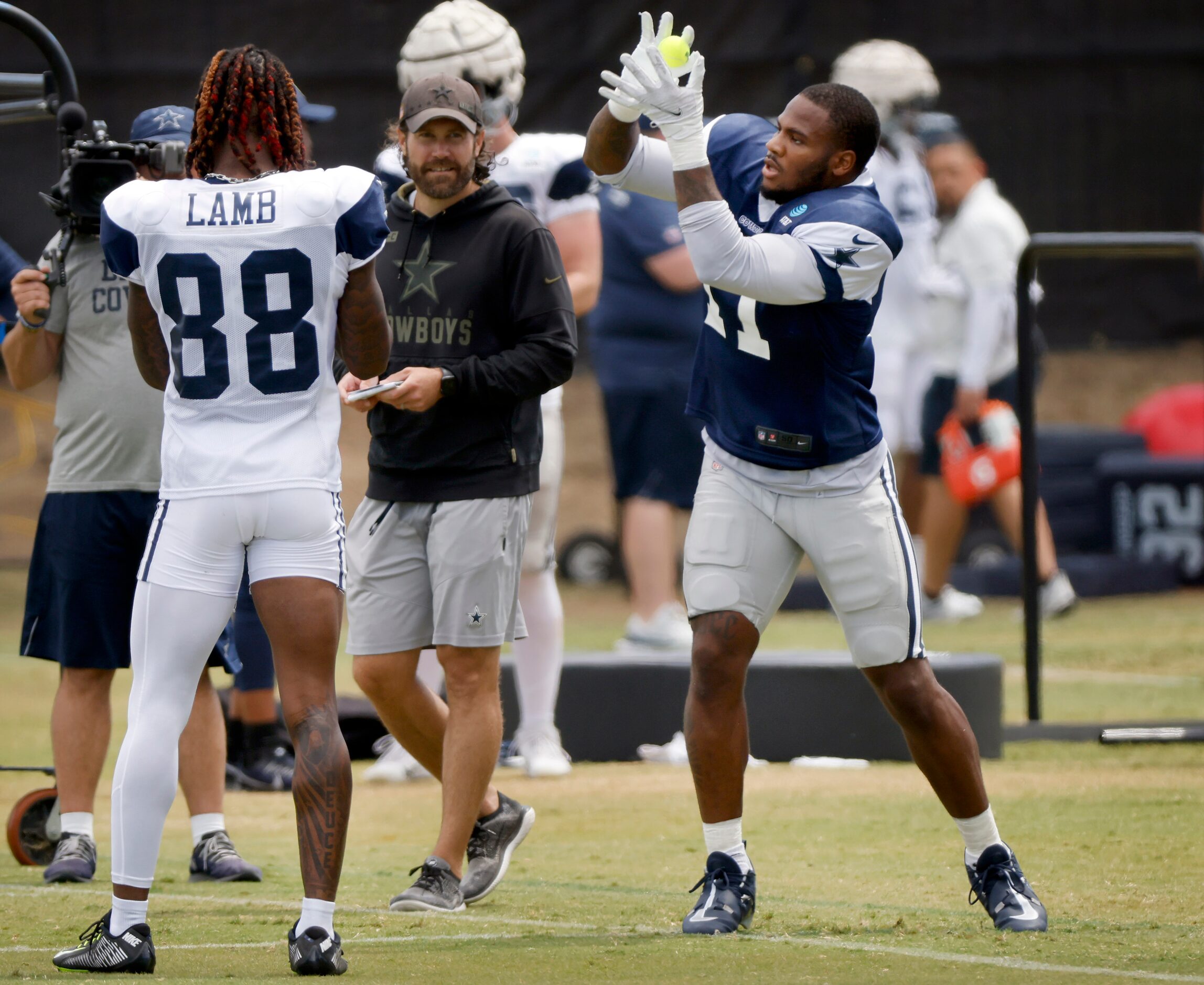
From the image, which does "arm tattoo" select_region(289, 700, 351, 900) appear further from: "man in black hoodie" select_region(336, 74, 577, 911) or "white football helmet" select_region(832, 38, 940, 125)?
"white football helmet" select_region(832, 38, 940, 125)

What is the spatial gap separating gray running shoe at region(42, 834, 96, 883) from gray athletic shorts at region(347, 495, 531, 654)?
94 centimetres

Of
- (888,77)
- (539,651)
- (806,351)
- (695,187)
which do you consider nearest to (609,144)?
(695,187)

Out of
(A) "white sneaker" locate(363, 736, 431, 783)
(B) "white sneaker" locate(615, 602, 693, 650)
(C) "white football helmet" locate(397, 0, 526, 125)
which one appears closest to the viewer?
(C) "white football helmet" locate(397, 0, 526, 125)

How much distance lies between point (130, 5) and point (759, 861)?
10954 millimetres

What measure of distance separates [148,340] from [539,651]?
2.73 meters

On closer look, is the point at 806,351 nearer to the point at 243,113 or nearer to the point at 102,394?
the point at 243,113

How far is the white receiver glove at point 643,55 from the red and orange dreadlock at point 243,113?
28.7 inches

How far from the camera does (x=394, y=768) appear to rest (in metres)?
6.80

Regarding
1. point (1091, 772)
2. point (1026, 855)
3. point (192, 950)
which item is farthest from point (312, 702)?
point (1091, 772)

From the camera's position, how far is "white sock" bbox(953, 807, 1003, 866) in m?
4.39

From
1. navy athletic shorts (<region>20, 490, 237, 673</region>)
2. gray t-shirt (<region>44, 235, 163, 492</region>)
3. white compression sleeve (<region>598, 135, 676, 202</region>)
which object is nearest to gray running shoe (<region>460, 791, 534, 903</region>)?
navy athletic shorts (<region>20, 490, 237, 673</region>)

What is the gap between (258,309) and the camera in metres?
3.81

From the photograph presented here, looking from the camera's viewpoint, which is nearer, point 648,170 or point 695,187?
point 695,187

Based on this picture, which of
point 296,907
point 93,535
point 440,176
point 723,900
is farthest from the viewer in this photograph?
point 93,535
